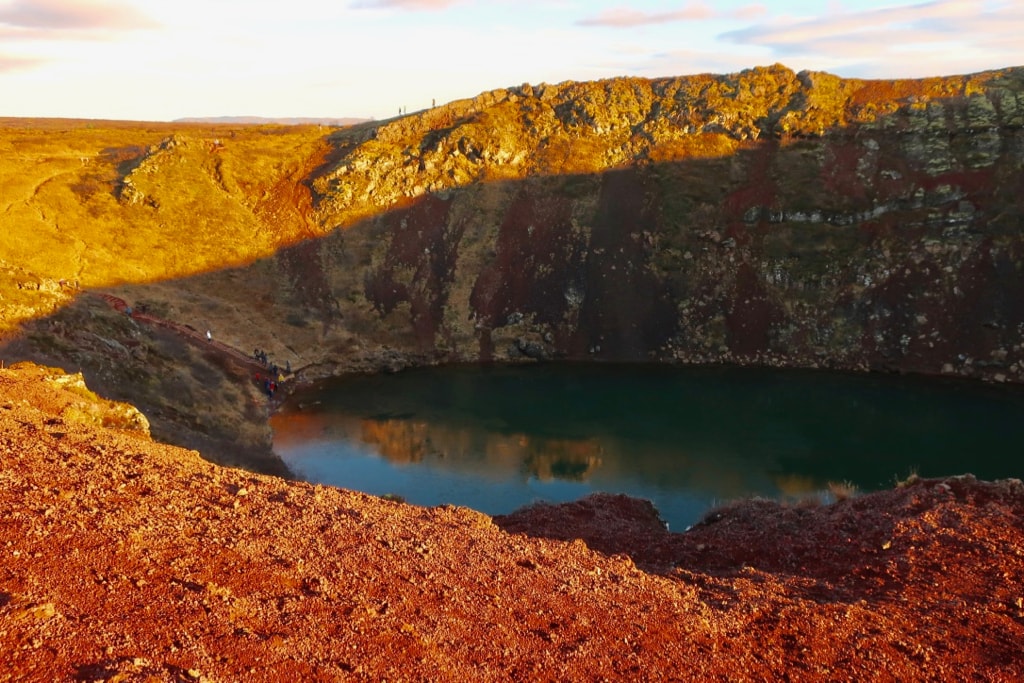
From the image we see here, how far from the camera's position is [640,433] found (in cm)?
5462

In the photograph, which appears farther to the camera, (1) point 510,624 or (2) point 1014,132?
(2) point 1014,132

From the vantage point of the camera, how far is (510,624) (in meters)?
16.9

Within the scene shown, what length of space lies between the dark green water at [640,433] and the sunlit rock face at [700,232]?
4.37m

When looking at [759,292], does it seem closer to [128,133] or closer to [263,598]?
[263,598]

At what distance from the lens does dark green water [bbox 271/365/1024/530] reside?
149ft

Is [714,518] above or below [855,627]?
below

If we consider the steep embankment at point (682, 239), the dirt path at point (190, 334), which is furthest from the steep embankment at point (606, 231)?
the dirt path at point (190, 334)

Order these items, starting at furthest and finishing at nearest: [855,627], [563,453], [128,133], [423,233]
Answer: [128,133] < [423,233] < [563,453] < [855,627]

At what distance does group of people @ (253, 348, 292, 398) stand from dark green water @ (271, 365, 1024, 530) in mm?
2318

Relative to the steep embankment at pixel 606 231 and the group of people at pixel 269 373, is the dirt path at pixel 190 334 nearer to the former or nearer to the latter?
the group of people at pixel 269 373

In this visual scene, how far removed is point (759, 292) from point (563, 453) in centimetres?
3134

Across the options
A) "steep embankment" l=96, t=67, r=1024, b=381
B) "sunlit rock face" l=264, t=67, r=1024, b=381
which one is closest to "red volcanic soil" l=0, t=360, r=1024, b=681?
"steep embankment" l=96, t=67, r=1024, b=381

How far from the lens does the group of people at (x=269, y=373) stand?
59031mm

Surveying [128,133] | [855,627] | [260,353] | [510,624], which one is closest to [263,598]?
[510,624]
